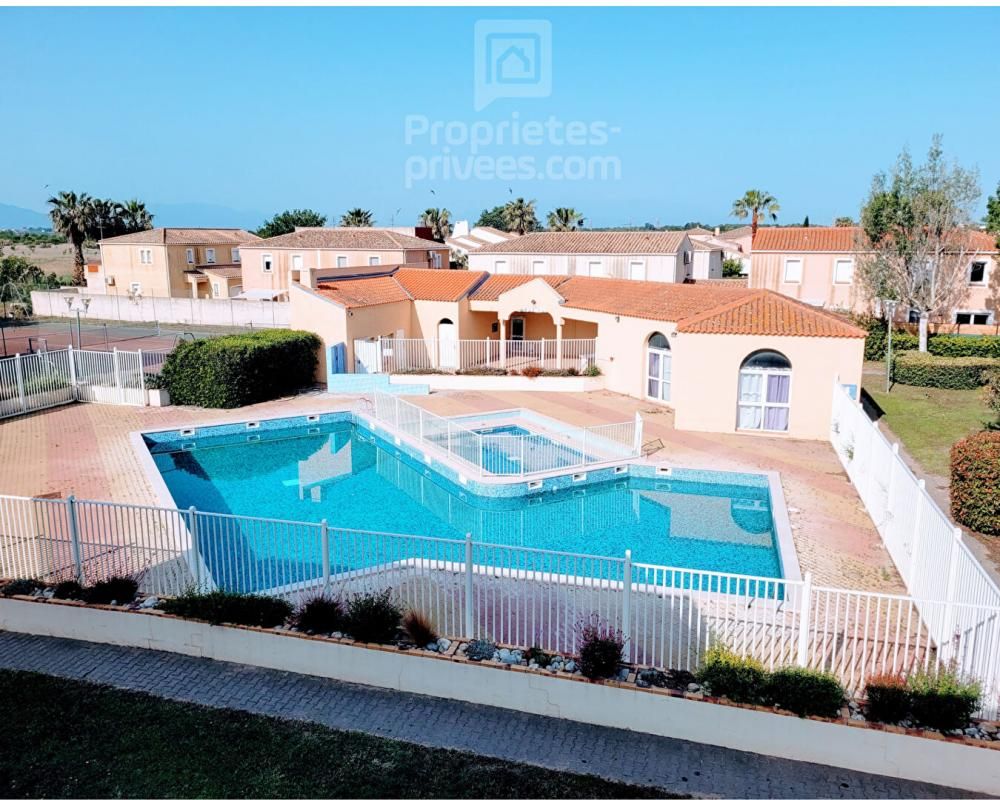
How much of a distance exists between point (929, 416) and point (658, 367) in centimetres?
905

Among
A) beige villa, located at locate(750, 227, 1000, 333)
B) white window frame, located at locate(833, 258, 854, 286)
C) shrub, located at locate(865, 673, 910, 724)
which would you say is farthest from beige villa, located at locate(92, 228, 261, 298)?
shrub, located at locate(865, 673, 910, 724)

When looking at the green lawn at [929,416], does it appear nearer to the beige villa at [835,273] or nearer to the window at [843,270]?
the beige villa at [835,273]

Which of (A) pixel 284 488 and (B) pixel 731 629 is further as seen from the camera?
(A) pixel 284 488

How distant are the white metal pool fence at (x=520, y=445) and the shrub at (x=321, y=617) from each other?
9.65 m

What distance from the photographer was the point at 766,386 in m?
23.8

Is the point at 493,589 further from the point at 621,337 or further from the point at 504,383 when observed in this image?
the point at 504,383

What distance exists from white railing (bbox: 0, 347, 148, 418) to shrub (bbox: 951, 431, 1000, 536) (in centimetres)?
2454

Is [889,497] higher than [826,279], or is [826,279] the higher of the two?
[826,279]

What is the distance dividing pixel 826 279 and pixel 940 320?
22.2 feet

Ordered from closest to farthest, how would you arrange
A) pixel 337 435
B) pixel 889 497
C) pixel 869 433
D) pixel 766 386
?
1. pixel 889 497
2. pixel 869 433
3. pixel 766 386
4. pixel 337 435

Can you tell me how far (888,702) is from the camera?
8.07 meters

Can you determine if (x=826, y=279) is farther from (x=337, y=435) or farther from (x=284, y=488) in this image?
(x=284, y=488)

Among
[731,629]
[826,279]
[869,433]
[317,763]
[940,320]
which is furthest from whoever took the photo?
[826,279]

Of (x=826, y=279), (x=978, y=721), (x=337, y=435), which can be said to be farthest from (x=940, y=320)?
(x=978, y=721)
